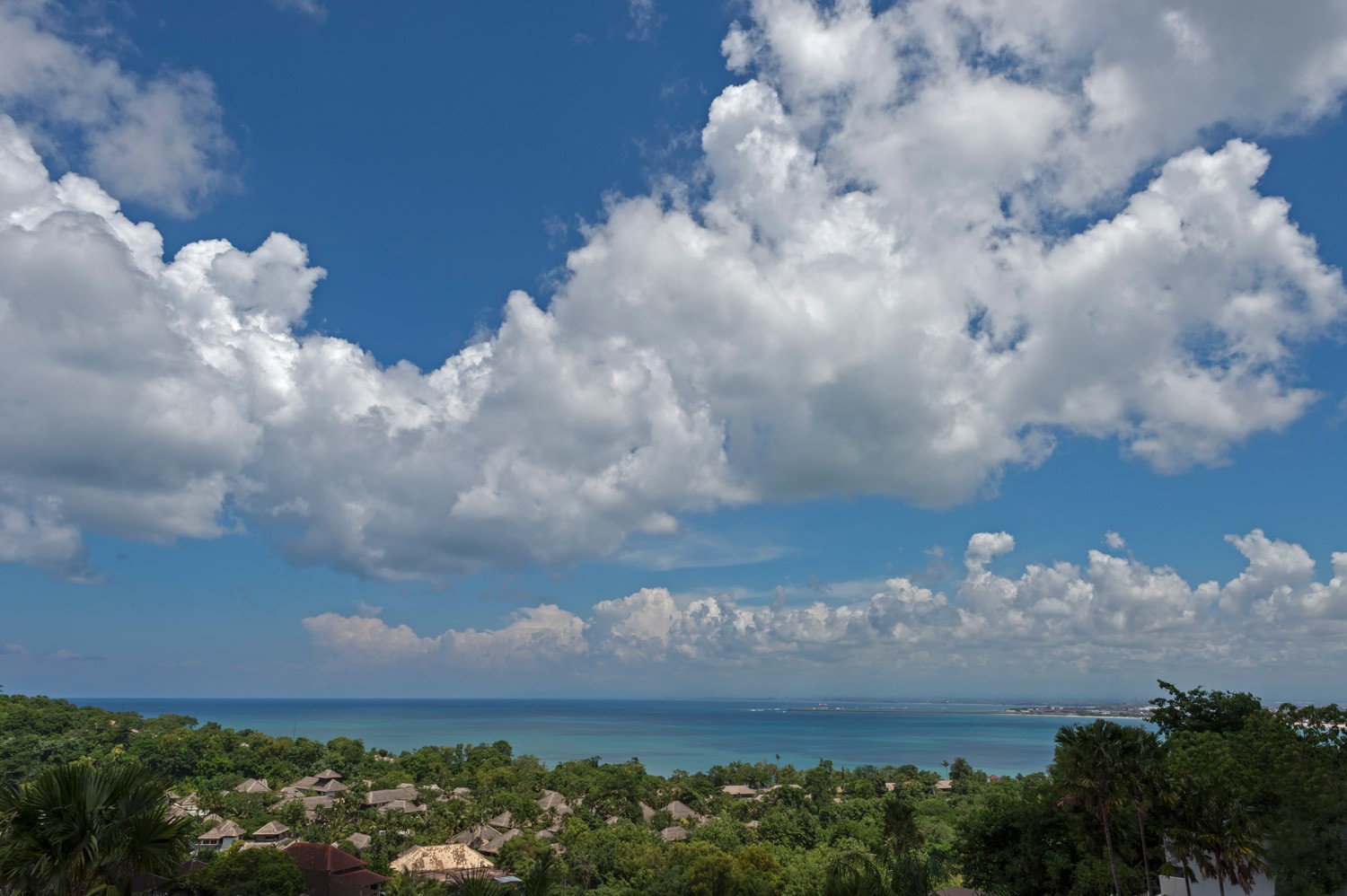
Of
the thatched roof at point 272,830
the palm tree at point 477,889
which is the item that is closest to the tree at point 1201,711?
the palm tree at point 477,889

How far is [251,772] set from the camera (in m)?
77.5

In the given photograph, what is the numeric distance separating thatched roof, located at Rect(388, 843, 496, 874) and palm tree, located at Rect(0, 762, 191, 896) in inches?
1419

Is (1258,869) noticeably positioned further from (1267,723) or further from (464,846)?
(464,846)

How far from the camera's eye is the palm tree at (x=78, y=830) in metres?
10.9

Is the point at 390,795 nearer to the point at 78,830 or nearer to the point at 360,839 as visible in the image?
the point at 360,839

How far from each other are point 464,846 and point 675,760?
10768 cm

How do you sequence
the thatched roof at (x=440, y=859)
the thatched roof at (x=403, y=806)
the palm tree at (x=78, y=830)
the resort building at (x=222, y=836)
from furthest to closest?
the thatched roof at (x=403, y=806), the resort building at (x=222, y=836), the thatched roof at (x=440, y=859), the palm tree at (x=78, y=830)

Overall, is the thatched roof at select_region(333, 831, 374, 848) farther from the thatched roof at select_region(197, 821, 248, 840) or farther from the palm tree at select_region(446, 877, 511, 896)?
the palm tree at select_region(446, 877, 511, 896)

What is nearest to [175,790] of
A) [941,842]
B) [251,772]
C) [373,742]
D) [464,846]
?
[251,772]

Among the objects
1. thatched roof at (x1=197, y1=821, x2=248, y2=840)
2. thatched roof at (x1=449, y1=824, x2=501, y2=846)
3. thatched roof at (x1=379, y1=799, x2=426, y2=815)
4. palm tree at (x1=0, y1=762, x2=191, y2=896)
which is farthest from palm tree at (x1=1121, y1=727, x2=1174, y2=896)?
thatched roof at (x1=197, y1=821, x2=248, y2=840)

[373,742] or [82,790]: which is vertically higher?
[82,790]

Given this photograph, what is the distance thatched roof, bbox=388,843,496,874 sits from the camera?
43.8 meters

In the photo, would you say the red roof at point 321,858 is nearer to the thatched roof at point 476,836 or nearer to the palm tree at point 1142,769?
the thatched roof at point 476,836

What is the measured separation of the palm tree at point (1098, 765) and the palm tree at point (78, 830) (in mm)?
24697
